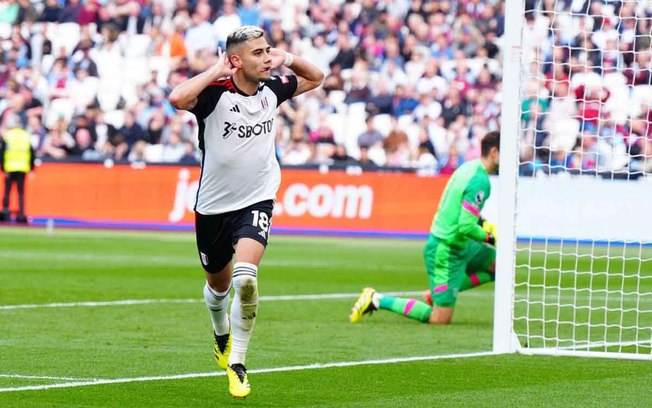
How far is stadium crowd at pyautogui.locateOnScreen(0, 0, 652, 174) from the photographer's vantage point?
29.5 m

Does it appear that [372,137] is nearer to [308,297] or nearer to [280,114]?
[280,114]

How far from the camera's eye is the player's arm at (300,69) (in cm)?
906

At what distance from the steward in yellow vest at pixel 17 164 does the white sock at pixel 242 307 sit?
20.6m

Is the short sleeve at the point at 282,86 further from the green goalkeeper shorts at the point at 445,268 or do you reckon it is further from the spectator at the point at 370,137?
the spectator at the point at 370,137

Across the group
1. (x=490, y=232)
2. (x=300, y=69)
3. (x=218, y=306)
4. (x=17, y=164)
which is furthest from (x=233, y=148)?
(x=17, y=164)

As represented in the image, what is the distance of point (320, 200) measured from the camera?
27922mm

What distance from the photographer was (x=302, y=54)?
32406mm

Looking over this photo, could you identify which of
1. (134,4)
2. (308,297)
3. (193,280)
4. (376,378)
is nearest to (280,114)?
(134,4)

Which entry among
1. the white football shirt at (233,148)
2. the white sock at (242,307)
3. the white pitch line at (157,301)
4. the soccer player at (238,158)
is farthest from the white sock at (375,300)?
the white sock at (242,307)

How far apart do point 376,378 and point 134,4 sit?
1036 inches

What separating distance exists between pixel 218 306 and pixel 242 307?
0.83 meters

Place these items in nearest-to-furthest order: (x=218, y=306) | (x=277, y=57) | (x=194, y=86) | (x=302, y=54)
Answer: (x=194, y=86), (x=277, y=57), (x=218, y=306), (x=302, y=54)

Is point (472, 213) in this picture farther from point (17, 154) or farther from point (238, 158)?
point (17, 154)

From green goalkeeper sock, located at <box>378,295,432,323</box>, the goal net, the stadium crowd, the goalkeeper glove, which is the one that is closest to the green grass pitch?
green goalkeeper sock, located at <box>378,295,432,323</box>
